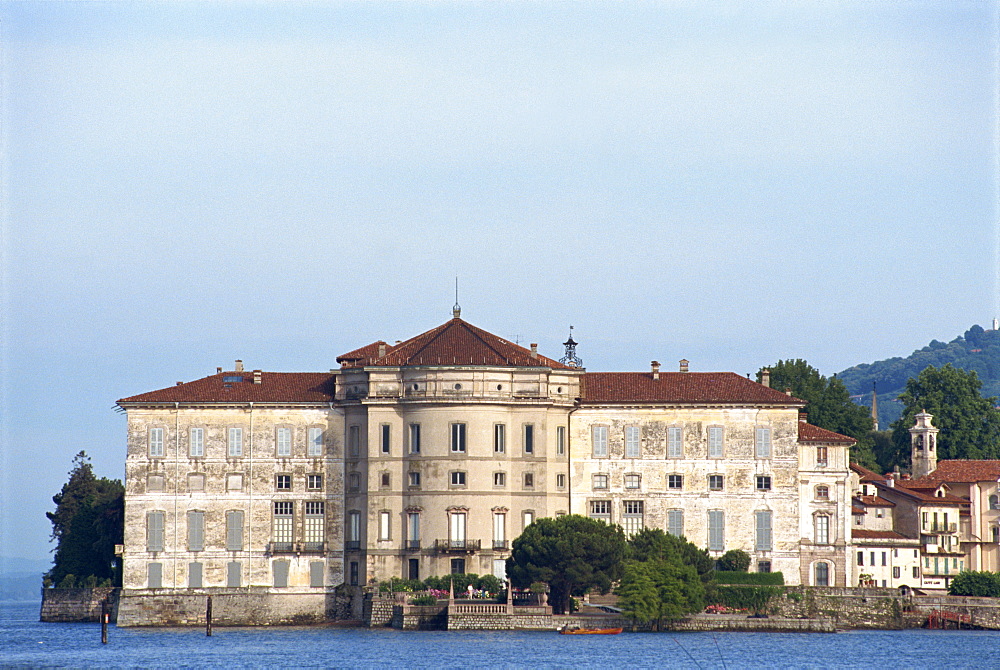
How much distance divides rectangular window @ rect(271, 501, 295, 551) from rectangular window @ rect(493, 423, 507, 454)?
1019 centimetres

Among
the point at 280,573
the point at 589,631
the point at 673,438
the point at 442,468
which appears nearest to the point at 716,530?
the point at 673,438

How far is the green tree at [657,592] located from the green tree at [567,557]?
140 cm

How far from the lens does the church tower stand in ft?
377

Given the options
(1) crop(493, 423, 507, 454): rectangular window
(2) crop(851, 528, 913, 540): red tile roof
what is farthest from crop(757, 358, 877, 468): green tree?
(1) crop(493, 423, 507, 454): rectangular window

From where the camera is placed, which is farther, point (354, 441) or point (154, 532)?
point (354, 441)

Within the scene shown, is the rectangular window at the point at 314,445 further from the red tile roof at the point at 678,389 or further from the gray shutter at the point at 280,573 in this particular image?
the red tile roof at the point at 678,389

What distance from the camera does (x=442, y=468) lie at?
9356 cm

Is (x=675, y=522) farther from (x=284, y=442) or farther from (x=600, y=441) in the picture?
(x=284, y=442)

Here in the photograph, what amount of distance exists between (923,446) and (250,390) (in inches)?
1591

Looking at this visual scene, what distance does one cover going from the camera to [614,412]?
318 ft

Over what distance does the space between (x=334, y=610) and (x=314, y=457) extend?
726cm

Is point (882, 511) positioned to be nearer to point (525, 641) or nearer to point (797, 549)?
point (797, 549)

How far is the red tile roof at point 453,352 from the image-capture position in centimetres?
9431

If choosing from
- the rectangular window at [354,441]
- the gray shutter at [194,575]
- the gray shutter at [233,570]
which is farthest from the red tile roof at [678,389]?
the gray shutter at [194,575]
